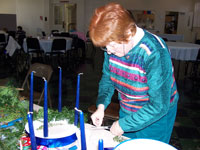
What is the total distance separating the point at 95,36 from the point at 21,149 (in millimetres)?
520

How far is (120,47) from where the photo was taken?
92cm

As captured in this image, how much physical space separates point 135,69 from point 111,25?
27 cm

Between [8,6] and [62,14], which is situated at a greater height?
[8,6]

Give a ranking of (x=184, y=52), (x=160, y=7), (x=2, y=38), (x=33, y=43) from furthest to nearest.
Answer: (x=160, y=7), (x=2, y=38), (x=33, y=43), (x=184, y=52)

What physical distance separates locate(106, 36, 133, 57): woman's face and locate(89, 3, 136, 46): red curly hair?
0.05 m

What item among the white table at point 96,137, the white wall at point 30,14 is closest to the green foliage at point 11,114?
the white table at point 96,137

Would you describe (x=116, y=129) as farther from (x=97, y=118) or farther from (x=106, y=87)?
(x=106, y=87)

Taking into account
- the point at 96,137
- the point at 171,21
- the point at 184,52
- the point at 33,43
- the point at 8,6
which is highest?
the point at 8,6

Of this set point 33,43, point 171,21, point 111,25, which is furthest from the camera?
point 171,21

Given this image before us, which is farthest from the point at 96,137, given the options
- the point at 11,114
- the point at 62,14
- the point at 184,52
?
the point at 62,14

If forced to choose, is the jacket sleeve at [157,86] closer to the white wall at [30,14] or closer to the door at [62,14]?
the white wall at [30,14]

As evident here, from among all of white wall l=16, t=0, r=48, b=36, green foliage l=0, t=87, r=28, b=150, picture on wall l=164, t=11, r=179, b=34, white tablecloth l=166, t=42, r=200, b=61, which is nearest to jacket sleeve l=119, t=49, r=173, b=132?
green foliage l=0, t=87, r=28, b=150

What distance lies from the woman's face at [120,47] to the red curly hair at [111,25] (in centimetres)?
5

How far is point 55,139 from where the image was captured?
840 millimetres
